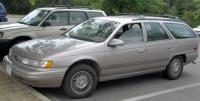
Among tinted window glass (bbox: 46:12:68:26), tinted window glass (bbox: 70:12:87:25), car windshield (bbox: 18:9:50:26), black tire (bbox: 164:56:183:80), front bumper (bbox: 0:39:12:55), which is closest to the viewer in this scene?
black tire (bbox: 164:56:183:80)

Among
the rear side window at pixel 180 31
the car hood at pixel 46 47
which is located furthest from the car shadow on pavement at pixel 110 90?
the rear side window at pixel 180 31

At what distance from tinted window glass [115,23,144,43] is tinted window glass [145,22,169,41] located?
0.23m

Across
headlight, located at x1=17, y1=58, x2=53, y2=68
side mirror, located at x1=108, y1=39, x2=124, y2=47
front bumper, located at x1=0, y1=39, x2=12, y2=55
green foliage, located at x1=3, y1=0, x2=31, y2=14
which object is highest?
side mirror, located at x1=108, y1=39, x2=124, y2=47

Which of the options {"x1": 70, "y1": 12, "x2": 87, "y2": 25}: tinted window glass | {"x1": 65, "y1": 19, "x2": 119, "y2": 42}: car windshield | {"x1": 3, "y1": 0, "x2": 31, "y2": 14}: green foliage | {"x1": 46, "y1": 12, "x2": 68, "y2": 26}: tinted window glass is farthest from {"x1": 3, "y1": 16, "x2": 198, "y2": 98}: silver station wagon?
{"x1": 3, "y1": 0, "x2": 31, "y2": 14}: green foliage

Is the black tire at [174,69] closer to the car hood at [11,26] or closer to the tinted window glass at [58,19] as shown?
the tinted window glass at [58,19]

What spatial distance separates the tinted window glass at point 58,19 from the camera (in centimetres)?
1018

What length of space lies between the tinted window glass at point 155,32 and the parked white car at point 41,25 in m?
2.43

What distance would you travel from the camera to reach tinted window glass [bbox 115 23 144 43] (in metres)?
7.30

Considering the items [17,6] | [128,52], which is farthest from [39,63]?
[17,6]

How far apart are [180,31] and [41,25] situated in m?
3.90

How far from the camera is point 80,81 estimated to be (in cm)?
655

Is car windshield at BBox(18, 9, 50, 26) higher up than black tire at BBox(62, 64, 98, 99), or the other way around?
car windshield at BBox(18, 9, 50, 26)

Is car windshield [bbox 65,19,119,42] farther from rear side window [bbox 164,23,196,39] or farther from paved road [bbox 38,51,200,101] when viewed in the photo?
rear side window [bbox 164,23,196,39]

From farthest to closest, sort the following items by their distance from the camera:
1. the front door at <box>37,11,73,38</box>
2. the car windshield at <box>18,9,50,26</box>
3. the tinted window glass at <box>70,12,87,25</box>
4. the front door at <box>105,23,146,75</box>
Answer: the tinted window glass at <box>70,12,87,25</box>
the car windshield at <box>18,9,50,26</box>
the front door at <box>37,11,73,38</box>
the front door at <box>105,23,146,75</box>
